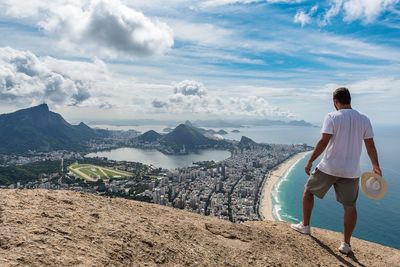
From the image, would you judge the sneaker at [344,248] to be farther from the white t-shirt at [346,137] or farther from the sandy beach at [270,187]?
the sandy beach at [270,187]

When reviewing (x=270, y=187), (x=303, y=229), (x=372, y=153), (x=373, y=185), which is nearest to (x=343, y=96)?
(x=372, y=153)

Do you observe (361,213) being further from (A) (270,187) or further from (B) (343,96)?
(B) (343,96)

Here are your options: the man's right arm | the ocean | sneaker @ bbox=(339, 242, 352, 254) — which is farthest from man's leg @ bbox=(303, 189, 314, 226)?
the ocean

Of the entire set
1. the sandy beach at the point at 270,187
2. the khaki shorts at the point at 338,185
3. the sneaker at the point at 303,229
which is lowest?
the sandy beach at the point at 270,187

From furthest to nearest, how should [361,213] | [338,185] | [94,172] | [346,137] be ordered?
1. [94,172]
2. [361,213]
3. [338,185]
4. [346,137]

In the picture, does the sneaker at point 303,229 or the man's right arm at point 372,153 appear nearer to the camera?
the man's right arm at point 372,153

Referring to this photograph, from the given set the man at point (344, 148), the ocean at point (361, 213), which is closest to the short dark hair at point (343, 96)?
the man at point (344, 148)
